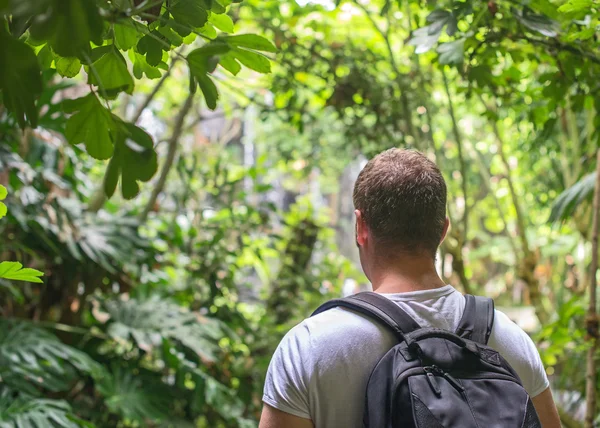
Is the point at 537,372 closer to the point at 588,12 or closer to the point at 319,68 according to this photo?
the point at 588,12

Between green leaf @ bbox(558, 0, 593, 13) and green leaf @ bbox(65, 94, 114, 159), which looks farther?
green leaf @ bbox(558, 0, 593, 13)

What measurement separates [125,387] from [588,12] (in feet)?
6.71

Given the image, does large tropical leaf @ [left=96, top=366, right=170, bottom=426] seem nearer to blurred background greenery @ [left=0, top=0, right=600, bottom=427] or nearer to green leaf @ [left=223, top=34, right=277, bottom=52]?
blurred background greenery @ [left=0, top=0, right=600, bottom=427]

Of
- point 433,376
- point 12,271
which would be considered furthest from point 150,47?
point 433,376

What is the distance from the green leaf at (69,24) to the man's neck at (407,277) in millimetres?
600

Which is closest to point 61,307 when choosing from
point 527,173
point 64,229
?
point 64,229

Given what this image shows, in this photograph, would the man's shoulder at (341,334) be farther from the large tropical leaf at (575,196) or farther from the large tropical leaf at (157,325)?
the large tropical leaf at (157,325)

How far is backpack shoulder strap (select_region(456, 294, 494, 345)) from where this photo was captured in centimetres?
96

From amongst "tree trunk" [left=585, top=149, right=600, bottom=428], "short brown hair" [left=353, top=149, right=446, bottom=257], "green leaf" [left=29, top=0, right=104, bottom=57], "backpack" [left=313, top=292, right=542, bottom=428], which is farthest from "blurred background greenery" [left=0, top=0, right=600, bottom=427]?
"green leaf" [left=29, top=0, right=104, bottom=57]

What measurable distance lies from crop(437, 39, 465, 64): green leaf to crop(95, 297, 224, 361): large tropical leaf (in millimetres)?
1598

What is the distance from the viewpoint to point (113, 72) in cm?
75

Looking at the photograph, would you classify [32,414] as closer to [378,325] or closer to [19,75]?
[378,325]

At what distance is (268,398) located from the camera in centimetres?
93

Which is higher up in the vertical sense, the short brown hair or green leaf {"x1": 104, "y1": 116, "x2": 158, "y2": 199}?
green leaf {"x1": 104, "y1": 116, "x2": 158, "y2": 199}
